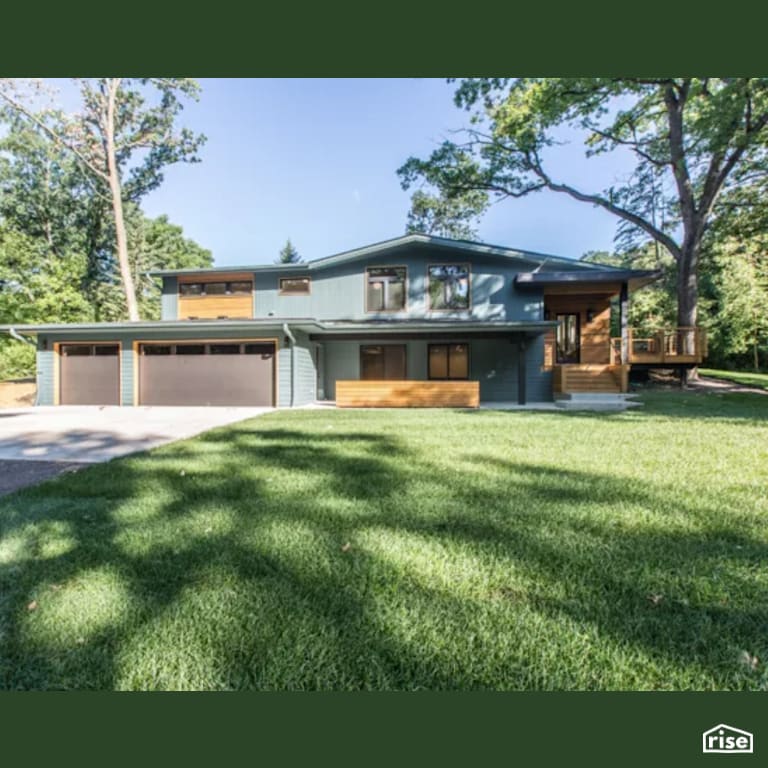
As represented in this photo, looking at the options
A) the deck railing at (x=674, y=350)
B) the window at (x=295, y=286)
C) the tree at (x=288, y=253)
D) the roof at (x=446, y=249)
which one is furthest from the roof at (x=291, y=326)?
the tree at (x=288, y=253)

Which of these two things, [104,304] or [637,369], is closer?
[637,369]

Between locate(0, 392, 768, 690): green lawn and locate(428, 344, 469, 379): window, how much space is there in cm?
999

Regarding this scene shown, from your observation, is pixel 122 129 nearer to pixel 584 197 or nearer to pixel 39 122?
pixel 39 122

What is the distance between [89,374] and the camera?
13688 mm

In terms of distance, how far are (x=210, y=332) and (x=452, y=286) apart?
26.2 feet

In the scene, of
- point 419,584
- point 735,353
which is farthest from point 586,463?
point 735,353

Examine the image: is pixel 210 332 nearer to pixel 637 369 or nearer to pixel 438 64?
pixel 438 64

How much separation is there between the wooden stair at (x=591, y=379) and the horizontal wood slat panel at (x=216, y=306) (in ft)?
36.9

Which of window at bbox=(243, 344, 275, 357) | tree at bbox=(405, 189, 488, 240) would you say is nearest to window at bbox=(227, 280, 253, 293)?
window at bbox=(243, 344, 275, 357)

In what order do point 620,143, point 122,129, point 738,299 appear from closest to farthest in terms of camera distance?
point 620,143
point 738,299
point 122,129

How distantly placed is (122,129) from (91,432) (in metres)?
20.8

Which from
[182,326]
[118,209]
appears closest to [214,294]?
[182,326]

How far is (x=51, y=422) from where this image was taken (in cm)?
914

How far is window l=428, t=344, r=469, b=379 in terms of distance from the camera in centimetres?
1455
